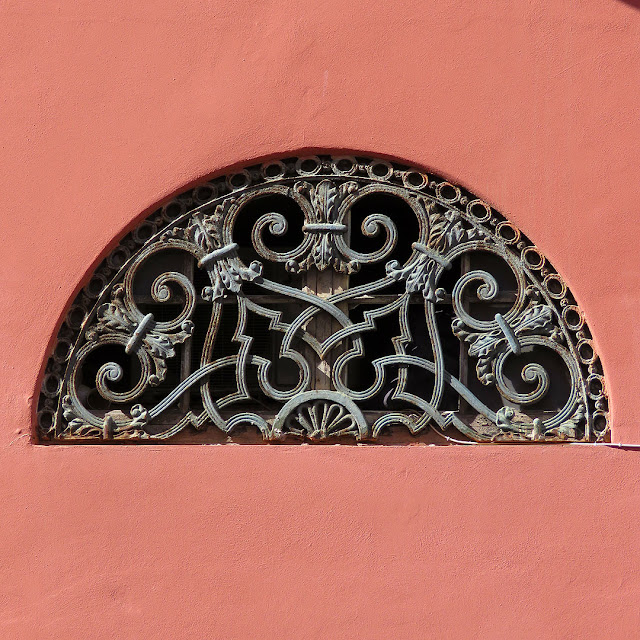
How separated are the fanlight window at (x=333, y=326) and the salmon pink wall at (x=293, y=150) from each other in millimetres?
87

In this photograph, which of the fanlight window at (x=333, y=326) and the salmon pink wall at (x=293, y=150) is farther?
the fanlight window at (x=333, y=326)

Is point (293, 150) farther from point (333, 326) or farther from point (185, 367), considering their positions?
point (185, 367)

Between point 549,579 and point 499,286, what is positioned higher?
point 499,286

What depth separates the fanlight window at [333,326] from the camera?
347 centimetres

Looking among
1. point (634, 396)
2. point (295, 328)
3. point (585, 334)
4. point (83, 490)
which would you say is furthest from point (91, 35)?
point (634, 396)

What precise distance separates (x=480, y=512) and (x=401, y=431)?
1.30 ft

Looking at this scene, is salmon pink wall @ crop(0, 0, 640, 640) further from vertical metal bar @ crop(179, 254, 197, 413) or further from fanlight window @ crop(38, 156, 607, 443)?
vertical metal bar @ crop(179, 254, 197, 413)

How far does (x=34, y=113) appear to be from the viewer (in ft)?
11.8

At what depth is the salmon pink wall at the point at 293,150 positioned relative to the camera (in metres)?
3.32

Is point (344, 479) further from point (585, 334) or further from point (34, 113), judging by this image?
point (34, 113)

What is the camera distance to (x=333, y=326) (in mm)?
3576

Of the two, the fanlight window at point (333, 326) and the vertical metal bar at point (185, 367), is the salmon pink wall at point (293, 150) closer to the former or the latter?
the fanlight window at point (333, 326)

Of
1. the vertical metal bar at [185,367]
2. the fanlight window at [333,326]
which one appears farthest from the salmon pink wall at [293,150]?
the vertical metal bar at [185,367]

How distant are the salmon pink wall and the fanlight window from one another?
0.09 m
